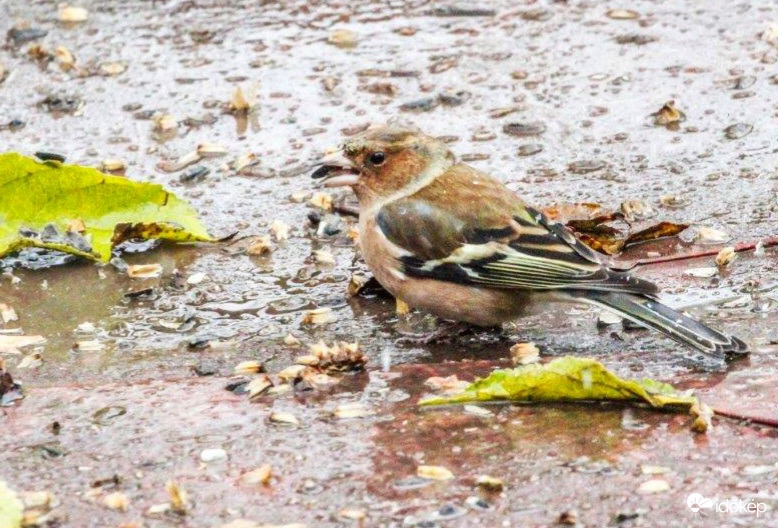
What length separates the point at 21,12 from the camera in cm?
876

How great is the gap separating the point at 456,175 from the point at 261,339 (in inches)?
45.8

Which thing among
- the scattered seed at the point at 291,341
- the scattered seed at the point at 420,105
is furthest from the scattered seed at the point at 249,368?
the scattered seed at the point at 420,105

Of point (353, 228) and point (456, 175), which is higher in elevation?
point (456, 175)

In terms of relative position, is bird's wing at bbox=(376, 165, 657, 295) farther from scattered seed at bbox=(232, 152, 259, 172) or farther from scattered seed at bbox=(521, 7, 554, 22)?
scattered seed at bbox=(521, 7, 554, 22)

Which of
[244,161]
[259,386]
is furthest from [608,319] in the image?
[244,161]

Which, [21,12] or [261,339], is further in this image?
[21,12]

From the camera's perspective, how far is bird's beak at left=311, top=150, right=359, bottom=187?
6102 mm

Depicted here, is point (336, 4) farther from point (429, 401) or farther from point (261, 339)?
point (429, 401)

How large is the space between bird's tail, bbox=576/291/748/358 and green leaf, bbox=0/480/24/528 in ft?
8.07

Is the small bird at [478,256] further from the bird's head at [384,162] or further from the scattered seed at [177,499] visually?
the scattered seed at [177,499]

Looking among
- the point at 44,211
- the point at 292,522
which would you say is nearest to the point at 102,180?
the point at 44,211

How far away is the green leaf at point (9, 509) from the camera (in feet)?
12.1

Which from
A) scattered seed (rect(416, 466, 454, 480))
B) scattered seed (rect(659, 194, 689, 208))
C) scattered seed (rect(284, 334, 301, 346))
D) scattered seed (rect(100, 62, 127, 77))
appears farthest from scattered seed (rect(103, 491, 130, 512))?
scattered seed (rect(100, 62, 127, 77))

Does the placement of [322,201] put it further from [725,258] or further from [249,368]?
[725,258]
